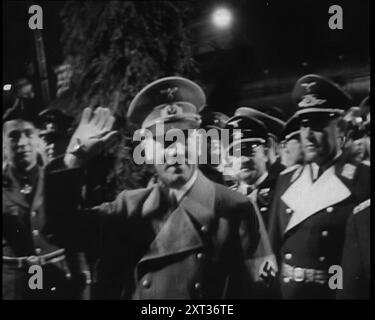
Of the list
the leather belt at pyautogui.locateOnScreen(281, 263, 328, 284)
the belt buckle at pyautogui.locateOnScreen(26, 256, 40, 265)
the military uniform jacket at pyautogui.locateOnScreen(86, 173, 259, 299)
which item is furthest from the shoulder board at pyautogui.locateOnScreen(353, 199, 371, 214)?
the belt buckle at pyautogui.locateOnScreen(26, 256, 40, 265)

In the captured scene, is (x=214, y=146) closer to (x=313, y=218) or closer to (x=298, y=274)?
(x=313, y=218)

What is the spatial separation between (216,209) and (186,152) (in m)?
0.27

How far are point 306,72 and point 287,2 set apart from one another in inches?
12.3

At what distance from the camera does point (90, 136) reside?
2.41 metres

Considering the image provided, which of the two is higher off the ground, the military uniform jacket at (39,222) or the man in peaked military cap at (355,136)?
the man in peaked military cap at (355,136)

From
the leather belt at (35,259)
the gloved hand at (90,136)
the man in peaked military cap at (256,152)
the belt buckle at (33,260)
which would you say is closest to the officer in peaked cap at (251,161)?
the man in peaked military cap at (256,152)

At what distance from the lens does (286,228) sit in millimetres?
2305

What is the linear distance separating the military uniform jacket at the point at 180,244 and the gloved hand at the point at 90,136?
9.4 inches

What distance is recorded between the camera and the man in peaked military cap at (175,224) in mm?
2312

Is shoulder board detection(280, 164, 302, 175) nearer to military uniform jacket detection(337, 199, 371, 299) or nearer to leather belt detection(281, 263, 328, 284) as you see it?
military uniform jacket detection(337, 199, 371, 299)

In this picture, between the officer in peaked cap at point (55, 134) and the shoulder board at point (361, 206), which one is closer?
the shoulder board at point (361, 206)

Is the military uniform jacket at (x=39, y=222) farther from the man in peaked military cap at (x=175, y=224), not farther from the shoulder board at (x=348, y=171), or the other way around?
the shoulder board at (x=348, y=171)

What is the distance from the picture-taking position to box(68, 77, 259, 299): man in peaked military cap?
2.31 m

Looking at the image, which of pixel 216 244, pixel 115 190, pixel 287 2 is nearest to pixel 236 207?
pixel 216 244
